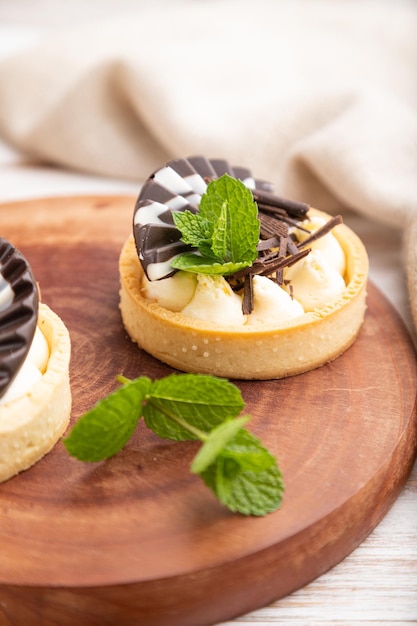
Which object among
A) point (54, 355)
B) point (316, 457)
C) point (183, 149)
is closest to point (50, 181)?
point (183, 149)

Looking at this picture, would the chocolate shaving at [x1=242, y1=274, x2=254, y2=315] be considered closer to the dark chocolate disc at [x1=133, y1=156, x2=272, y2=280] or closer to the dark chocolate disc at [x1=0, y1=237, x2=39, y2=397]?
the dark chocolate disc at [x1=133, y1=156, x2=272, y2=280]

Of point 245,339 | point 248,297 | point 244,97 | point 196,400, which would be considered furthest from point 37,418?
point 244,97

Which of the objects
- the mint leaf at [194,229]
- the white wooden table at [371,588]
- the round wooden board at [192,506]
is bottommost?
the white wooden table at [371,588]

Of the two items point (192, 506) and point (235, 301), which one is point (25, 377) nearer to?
point (192, 506)

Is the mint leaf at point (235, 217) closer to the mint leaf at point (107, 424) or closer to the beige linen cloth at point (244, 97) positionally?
the mint leaf at point (107, 424)

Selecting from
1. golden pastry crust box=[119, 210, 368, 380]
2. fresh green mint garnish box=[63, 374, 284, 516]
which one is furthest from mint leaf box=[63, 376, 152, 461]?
golden pastry crust box=[119, 210, 368, 380]

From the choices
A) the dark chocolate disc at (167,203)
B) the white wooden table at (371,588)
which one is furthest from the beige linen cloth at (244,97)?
the white wooden table at (371,588)
